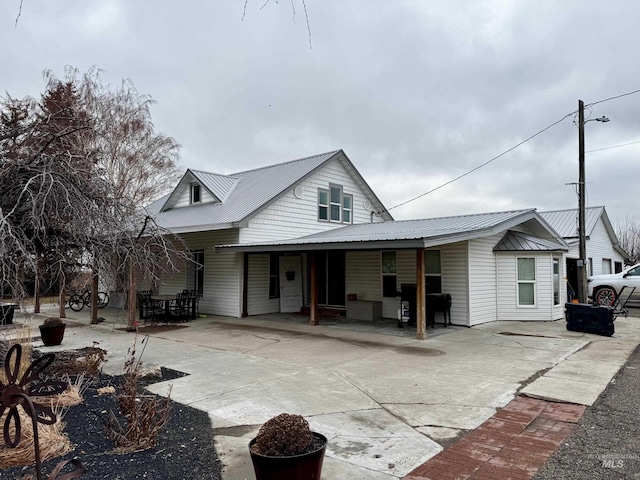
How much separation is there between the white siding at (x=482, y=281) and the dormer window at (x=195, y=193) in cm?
1043

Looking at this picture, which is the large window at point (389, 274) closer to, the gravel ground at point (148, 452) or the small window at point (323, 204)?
the small window at point (323, 204)

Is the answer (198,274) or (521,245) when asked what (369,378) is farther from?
(198,274)

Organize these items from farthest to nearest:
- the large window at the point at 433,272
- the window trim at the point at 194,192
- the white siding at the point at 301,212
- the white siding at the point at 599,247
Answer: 1. the white siding at the point at 599,247
2. the window trim at the point at 194,192
3. the white siding at the point at 301,212
4. the large window at the point at 433,272

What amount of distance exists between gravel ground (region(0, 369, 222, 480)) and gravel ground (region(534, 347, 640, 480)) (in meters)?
2.79

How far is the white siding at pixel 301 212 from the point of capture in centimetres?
1434

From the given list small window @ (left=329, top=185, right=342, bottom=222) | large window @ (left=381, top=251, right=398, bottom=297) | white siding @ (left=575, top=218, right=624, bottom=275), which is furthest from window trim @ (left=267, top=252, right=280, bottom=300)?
white siding @ (left=575, top=218, right=624, bottom=275)

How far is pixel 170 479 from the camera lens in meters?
3.36

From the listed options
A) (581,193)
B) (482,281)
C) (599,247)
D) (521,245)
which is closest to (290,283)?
(482,281)

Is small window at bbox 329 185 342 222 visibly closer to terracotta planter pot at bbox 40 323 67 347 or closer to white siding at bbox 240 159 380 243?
white siding at bbox 240 159 380 243

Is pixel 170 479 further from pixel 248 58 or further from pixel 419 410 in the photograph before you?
pixel 248 58

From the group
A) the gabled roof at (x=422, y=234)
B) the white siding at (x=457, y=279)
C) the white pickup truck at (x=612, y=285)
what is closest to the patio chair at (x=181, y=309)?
the gabled roof at (x=422, y=234)

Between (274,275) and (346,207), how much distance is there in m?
4.44

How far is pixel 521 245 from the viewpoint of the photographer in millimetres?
12797

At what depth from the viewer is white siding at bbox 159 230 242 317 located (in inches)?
555
